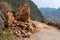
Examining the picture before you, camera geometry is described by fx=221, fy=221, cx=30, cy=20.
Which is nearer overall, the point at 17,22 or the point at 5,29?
the point at 5,29

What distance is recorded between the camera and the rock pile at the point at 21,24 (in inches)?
516

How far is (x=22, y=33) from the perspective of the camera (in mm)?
13109

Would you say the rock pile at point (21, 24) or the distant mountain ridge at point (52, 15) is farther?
the distant mountain ridge at point (52, 15)

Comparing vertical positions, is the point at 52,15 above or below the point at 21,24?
below

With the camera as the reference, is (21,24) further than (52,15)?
No

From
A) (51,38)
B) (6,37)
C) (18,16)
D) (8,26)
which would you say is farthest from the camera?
(18,16)

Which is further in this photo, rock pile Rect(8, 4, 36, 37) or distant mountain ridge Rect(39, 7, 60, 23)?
distant mountain ridge Rect(39, 7, 60, 23)

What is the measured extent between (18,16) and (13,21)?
3.65 ft

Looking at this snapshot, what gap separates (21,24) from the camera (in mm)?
13773

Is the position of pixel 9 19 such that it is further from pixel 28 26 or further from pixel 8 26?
pixel 28 26

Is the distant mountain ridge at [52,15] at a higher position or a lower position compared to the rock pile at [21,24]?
lower

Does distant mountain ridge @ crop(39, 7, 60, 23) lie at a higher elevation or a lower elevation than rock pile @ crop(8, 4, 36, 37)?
lower

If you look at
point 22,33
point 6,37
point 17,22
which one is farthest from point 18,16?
point 6,37

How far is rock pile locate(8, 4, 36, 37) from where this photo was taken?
43.0ft
